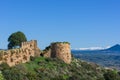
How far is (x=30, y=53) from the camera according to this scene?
282 feet

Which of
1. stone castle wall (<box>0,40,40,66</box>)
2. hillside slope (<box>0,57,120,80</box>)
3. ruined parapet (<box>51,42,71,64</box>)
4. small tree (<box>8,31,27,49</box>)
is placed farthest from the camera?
small tree (<box>8,31,27,49</box>)

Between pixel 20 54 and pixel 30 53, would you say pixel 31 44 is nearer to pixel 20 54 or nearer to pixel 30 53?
pixel 30 53

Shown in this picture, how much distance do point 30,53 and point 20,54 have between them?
4108 millimetres

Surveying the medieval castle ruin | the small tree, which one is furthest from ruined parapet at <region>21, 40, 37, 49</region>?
the small tree

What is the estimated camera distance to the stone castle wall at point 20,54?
7775 cm

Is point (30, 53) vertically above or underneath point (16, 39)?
underneath

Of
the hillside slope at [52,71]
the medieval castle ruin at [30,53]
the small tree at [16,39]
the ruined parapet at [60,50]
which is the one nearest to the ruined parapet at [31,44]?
the medieval castle ruin at [30,53]

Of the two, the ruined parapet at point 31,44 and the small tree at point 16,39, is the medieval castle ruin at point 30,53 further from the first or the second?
the small tree at point 16,39

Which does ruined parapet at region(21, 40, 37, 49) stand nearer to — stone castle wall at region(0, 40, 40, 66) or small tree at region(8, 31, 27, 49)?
stone castle wall at region(0, 40, 40, 66)

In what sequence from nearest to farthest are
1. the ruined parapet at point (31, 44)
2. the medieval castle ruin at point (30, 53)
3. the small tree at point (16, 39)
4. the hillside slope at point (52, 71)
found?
the hillside slope at point (52, 71) → the medieval castle ruin at point (30, 53) → the ruined parapet at point (31, 44) → the small tree at point (16, 39)

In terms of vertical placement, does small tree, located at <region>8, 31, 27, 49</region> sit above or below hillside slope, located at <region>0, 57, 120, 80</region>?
above

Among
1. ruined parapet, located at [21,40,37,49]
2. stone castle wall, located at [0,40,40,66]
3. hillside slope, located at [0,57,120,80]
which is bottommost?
hillside slope, located at [0,57,120,80]

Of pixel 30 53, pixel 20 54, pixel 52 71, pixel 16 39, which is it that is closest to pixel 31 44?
pixel 30 53

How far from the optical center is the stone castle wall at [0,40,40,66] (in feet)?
255
